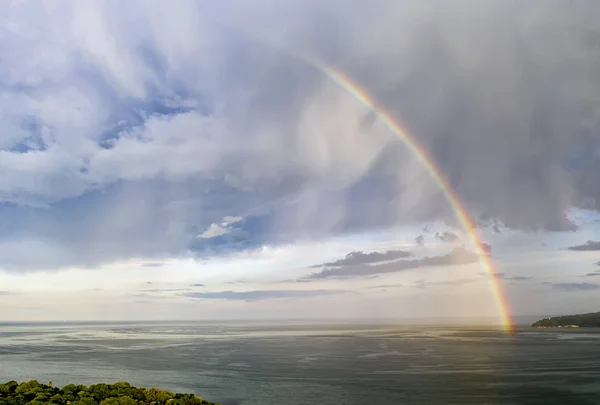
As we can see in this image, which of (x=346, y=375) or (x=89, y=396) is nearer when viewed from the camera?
(x=89, y=396)

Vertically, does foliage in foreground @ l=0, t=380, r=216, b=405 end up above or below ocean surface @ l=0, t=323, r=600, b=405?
above

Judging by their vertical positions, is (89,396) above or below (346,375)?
above

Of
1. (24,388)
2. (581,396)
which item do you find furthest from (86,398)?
(581,396)

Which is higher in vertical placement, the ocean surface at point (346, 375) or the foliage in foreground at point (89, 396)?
the foliage in foreground at point (89, 396)

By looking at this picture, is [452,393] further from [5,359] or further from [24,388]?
[5,359]

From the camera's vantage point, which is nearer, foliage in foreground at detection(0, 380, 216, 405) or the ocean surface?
foliage in foreground at detection(0, 380, 216, 405)

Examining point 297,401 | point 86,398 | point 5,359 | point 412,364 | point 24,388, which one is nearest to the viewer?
point 86,398

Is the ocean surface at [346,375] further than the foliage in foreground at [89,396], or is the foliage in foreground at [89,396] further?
the ocean surface at [346,375]

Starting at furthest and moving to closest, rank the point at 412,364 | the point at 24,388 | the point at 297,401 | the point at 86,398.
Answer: the point at 412,364 < the point at 297,401 < the point at 24,388 < the point at 86,398
